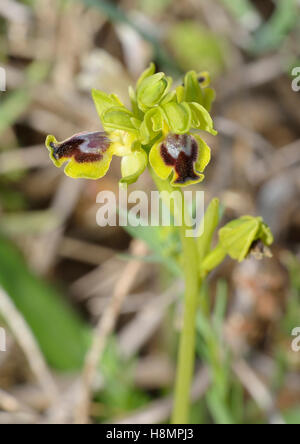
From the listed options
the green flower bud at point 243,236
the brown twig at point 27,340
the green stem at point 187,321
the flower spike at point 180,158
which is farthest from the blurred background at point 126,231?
the flower spike at point 180,158

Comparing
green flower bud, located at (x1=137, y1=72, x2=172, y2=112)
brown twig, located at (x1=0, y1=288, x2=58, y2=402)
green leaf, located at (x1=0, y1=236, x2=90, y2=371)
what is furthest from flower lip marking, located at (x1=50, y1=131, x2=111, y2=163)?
green leaf, located at (x1=0, y1=236, x2=90, y2=371)

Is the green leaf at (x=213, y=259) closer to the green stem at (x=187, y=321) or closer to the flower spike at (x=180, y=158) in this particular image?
the green stem at (x=187, y=321)

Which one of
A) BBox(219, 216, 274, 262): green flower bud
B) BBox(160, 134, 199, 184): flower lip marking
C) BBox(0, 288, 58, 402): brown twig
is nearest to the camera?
BBox(160, 134, 199, 184): flower lip marking

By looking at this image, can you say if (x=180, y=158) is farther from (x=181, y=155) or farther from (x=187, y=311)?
(x=187, y=311)

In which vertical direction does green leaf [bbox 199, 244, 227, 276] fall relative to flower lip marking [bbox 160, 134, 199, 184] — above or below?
below

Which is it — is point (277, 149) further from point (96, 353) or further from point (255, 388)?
point (96, 353)

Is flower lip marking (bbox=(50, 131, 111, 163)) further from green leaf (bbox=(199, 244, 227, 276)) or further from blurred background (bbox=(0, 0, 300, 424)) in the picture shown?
blurred background (bbox=(0, 0, 300, 424))

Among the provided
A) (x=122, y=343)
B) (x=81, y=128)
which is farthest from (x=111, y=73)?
(x=122, y=343)

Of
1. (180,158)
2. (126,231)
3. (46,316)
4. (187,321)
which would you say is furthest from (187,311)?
(126,231)
